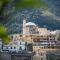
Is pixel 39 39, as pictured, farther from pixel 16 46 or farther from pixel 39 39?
pixel 16 46

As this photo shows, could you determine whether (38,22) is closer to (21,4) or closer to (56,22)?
(56,22)

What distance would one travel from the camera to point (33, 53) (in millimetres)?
2947

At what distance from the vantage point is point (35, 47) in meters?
2.99

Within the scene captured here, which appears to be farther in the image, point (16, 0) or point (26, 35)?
point (26, 35)

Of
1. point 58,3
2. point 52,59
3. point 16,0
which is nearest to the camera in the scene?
point 16,0

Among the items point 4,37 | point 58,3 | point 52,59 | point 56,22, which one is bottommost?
point 52,59

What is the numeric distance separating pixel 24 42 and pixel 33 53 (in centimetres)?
22

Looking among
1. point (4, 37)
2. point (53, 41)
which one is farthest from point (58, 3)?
point (4, 37)

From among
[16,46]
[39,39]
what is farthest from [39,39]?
[16,46]

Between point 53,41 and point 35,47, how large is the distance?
0.29 m

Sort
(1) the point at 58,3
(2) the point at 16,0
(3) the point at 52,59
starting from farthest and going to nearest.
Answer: (1) the point at 58,3
(3) the point at 52,59
(2) the point at 16,0

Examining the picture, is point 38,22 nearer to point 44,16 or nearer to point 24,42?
point 44,16

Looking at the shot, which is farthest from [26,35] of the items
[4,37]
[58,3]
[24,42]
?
[4,37]

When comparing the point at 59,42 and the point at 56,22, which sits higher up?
the point at 56,22
